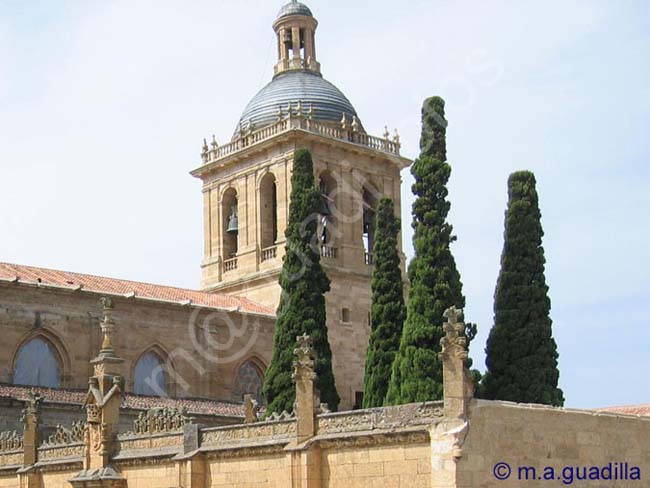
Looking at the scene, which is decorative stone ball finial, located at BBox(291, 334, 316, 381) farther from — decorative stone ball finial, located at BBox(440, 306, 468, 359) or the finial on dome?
the finial on dome

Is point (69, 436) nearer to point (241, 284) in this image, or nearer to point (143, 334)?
point (143, 334)

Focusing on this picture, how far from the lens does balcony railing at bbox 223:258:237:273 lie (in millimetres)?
45500

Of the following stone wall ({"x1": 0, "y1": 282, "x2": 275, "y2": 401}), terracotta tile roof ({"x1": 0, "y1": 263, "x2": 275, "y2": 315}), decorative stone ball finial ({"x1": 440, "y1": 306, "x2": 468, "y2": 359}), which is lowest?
decorative stone ball finial ({"x1": 440, "y1": 306, "x2": 468, "y2": 359})

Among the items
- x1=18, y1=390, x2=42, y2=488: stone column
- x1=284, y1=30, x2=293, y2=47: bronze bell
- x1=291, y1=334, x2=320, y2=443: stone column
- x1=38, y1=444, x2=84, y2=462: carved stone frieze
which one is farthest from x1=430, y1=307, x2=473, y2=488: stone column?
x1=284, y1=30, x2=293, y2=47: bronze bell

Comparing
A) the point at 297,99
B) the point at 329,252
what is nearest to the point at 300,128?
the point at 297,99

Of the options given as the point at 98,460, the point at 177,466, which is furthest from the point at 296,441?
the point at 98,460

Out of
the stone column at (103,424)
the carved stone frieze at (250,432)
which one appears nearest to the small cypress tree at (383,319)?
the stone column at (103,424)

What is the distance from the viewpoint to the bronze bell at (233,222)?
151ft

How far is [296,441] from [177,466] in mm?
3160

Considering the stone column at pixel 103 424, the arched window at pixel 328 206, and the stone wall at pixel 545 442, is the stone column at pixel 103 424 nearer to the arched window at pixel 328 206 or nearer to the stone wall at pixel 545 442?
the stone wall at pixel 545 442

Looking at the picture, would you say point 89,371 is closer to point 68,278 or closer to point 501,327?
point 68,278

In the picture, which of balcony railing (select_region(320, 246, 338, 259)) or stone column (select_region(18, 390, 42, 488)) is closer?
stone column (select_region(18, 390, 42, 488))

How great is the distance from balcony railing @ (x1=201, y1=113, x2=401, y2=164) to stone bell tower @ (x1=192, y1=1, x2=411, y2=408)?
40mm

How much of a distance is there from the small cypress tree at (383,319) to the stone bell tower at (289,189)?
39.2 feet
